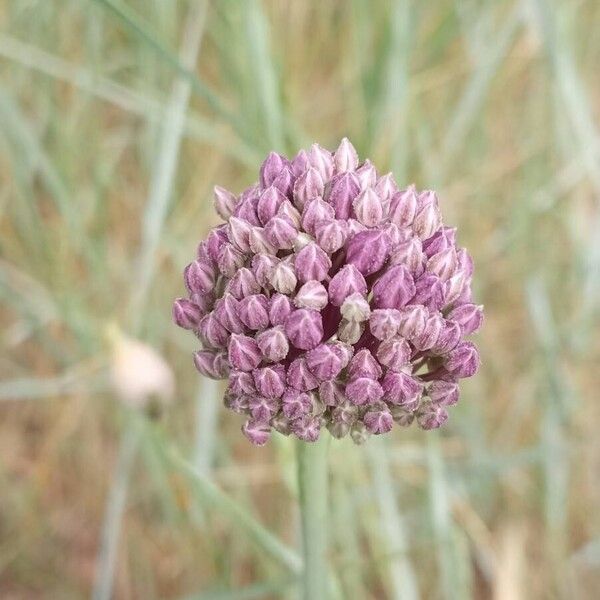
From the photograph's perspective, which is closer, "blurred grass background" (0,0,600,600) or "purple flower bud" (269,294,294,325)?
"purple flower bud" (269,294,294,325)

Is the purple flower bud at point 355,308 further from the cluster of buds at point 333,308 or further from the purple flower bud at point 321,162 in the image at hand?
the purple flower bud at point 321,162

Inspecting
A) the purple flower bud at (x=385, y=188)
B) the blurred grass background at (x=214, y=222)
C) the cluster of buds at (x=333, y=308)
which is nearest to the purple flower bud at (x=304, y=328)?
the cluster of buds at (x=333, y=308)

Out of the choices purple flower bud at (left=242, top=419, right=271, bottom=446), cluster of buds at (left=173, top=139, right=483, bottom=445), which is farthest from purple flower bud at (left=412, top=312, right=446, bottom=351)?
purple flower bud at (left=242, top=419, right=271, bottom=446)

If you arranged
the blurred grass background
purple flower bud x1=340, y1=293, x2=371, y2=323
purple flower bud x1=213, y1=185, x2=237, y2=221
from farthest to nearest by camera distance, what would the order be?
1. the blurred grass background
2. purple flower bud x1=213, y1=185, x2=237, y2=221
3. purple flower bud x1=340, y1=293, x2=371, y2=323

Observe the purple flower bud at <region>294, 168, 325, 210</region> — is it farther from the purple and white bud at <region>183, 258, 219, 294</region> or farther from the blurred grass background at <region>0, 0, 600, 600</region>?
the blurred grass background at <region>0, 0, 600, 600</region>

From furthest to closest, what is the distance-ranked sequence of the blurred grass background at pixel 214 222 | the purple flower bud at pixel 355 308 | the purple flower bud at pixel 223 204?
the blurred grass background at pixel 214 222 < the purple flower bud at pixel 223 204 < the purple flower bud at pixel 355 308

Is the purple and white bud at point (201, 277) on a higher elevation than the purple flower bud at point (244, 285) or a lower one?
higher

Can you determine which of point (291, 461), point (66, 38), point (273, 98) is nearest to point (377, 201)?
point (291, 461)

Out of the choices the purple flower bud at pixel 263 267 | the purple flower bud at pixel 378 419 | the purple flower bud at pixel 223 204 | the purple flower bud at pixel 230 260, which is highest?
the purple flower bud at pixel 223 204
